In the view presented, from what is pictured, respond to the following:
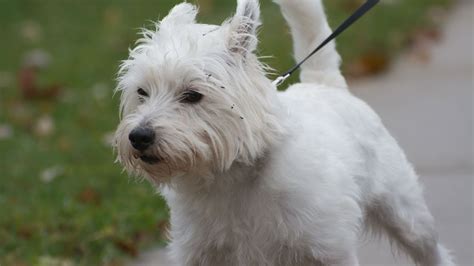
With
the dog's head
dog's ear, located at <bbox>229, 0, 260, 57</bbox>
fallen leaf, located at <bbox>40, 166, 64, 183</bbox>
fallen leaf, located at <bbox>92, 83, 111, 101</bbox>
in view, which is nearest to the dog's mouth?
the dog's head

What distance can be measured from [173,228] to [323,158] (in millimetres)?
779

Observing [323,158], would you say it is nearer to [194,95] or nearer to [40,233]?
[194,95]

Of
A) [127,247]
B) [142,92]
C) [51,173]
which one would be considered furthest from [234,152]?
[51,173]

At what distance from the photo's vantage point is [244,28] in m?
4.81

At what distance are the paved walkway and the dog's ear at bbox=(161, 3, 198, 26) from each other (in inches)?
84.7

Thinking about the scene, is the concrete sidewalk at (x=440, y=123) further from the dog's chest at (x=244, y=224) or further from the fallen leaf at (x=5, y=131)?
the fallen leaf at (x=5, y=131)

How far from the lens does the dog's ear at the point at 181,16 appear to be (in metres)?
4.93

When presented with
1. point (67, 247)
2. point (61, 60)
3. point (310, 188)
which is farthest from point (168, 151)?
point (61, 60)

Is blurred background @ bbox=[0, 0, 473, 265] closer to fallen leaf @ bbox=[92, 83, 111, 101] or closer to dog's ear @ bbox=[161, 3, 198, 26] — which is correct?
fallen leaf @ bbox=[92, 83, 111, 101]

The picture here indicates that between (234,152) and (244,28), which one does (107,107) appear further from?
(234,152)

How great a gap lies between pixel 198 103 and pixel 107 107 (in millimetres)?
7132

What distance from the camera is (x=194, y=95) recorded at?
4680 millimetres

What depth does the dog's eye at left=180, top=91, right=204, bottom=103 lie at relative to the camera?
15.3ft

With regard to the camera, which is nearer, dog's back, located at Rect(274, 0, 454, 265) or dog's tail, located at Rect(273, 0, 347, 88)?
dog's back, located at Rect(274, 0, 454, 265)
